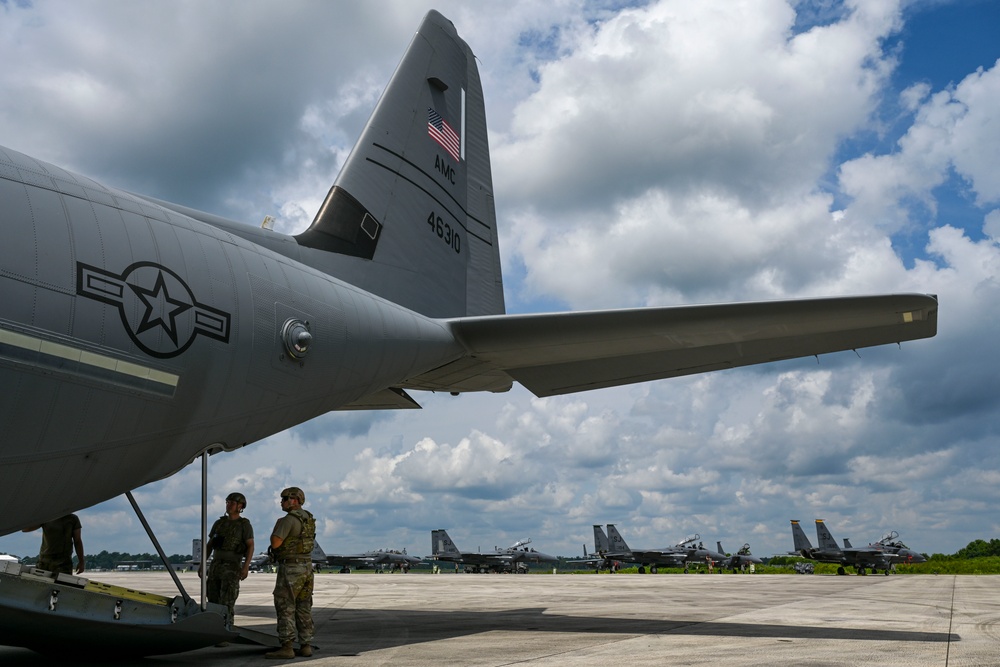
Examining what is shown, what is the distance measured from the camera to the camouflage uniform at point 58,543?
945 centimetres

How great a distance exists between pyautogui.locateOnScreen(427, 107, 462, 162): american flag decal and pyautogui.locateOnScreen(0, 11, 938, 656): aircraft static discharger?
6 centimetres

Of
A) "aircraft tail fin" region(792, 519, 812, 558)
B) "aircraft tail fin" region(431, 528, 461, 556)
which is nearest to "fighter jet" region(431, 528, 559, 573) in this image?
"aircraft tail fin" region(431, 528, 461, 556)

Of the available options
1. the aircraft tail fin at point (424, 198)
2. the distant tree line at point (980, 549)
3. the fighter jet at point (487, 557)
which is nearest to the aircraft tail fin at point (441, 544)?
the fighter jet at point (487, 557)

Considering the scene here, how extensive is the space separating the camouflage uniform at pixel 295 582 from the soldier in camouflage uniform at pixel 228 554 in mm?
1093

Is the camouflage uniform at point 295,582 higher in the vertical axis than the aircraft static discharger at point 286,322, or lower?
lower

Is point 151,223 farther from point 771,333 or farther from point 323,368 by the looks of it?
point 771,333

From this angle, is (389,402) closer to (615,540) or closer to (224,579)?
(224,579)

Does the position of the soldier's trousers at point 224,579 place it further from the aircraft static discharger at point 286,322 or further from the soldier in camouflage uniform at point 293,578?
the aircraft static discharger at point 286,322

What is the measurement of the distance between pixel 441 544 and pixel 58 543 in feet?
203

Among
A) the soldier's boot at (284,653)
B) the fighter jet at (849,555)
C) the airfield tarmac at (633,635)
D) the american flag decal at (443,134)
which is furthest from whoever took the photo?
the fighter jet at (849,555)

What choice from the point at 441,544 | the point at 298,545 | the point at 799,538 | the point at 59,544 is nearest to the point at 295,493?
the point at 298,545

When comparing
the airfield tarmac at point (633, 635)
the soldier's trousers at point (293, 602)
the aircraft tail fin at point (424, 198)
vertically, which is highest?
the aircraft tail fin at point (424, 198)

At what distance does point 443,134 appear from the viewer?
13.2 metres

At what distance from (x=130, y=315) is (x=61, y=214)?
3.20ft
